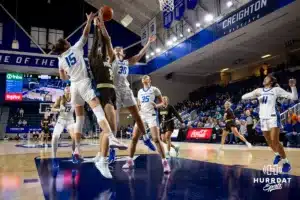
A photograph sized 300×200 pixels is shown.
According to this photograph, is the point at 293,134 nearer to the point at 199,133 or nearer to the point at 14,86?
the point at 199,133

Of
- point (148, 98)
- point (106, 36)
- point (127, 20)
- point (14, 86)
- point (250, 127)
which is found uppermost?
point (127, 20)

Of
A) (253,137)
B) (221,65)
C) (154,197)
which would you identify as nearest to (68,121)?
(154,197)

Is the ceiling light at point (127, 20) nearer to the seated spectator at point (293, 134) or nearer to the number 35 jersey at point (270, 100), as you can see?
the seated spectator at point (293, 134)

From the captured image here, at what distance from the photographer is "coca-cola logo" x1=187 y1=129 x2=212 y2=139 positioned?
15.4m

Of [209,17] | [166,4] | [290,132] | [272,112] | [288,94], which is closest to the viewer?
[288,94]

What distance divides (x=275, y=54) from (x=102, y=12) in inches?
777

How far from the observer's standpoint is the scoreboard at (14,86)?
70.3 ft

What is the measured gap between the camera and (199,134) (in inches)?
635

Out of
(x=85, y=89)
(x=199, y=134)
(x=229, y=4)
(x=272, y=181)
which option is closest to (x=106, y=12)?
(x=85, y=89)

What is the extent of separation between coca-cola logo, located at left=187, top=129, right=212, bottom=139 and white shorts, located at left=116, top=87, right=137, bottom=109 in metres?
11.6

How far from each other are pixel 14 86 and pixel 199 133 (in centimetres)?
1443

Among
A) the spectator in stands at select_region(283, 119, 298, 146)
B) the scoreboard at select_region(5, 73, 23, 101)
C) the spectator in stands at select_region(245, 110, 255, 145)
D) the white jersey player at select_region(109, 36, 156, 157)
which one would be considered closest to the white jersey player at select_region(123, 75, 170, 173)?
the white jersey player at select_region(109, 36, 156, 157)

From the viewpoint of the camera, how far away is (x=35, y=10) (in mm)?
23391

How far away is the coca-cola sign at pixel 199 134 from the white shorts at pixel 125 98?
11.6 metres
